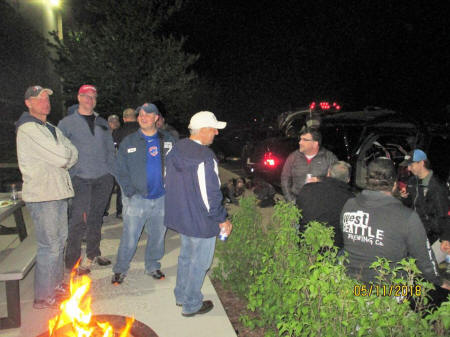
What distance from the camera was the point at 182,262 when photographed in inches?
139

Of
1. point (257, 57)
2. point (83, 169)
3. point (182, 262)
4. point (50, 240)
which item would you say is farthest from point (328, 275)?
point (257, 57)

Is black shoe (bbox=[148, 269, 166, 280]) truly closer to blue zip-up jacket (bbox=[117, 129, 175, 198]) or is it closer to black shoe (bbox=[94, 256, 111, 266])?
black shoe (bbox=[94, 256, 111, 266])

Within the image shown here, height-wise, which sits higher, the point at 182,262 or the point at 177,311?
the point at 182,262

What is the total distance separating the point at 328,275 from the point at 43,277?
282 cm

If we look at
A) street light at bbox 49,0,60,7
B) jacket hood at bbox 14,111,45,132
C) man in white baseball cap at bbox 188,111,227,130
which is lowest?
jacket hood at bbox 14,111,45,132

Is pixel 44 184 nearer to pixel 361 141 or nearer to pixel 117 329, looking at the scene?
pixel 117 329

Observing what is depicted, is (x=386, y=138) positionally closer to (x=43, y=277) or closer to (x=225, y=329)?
(x=225, y=329)

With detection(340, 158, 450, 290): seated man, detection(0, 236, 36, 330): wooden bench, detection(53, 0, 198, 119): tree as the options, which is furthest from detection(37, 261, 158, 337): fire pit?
detection(53, 0, 198, 119): tree

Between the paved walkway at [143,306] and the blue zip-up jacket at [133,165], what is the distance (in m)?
1.07

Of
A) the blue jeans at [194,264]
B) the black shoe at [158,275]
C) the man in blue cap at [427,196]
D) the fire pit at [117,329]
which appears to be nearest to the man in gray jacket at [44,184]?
the fire pit at [117,329]

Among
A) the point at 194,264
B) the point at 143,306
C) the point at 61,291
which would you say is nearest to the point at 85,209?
the point at 61,291

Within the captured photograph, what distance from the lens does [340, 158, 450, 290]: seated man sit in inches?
100

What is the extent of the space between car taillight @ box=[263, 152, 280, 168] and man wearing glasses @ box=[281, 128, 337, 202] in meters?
2.52

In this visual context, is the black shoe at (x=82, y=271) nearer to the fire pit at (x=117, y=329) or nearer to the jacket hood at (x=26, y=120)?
the fire pit at (x=117, y=329)
